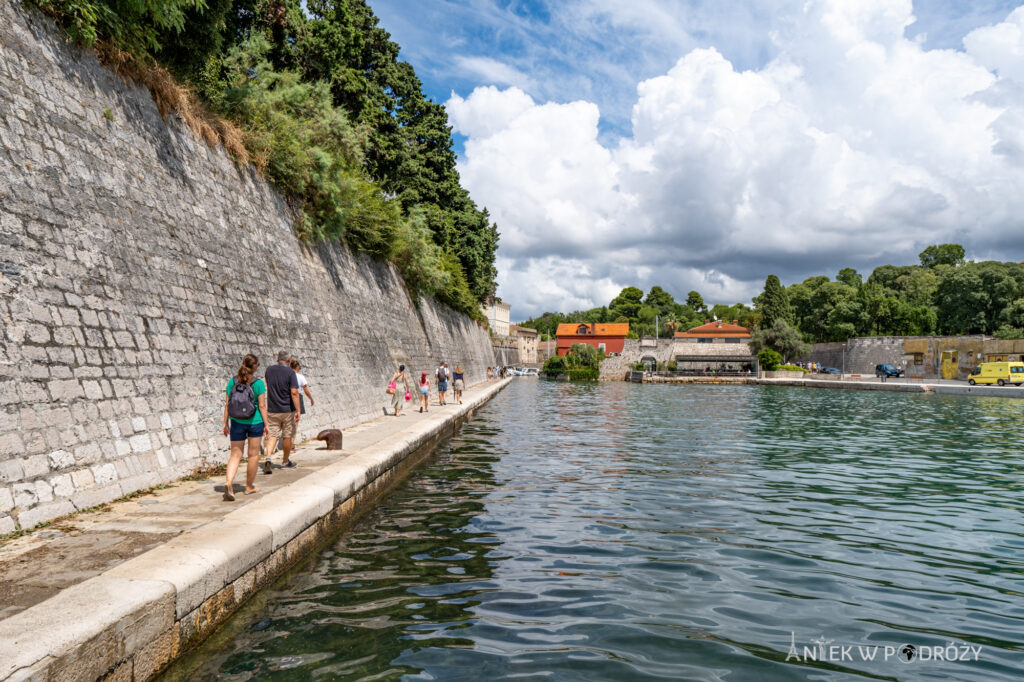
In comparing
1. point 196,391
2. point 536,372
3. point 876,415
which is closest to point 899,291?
point 536,372

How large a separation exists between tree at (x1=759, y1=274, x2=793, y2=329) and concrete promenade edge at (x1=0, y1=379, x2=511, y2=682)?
77.9m

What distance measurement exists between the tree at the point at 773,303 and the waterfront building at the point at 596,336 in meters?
29.8

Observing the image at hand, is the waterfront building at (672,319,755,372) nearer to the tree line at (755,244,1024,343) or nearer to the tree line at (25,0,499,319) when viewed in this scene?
the tree line at (755,244,1024,343)

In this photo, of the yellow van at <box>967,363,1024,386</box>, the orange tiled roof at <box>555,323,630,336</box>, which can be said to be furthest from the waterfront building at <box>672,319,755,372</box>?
the yellow van at <box>967,363,1024,386</box>

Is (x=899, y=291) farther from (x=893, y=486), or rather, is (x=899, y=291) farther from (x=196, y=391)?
(x=196, y=391)

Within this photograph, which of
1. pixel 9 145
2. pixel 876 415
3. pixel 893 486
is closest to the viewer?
pixel 9 145

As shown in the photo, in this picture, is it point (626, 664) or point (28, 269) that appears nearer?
point (626, 664)

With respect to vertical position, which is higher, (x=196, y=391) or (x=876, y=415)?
(x=196, y=391)

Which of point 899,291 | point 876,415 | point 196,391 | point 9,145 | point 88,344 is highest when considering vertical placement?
point 899,291

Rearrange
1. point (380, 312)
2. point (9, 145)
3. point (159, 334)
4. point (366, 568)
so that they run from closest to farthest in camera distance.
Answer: point (366, 568), point (9, 145), point (159, 334), point (380, 312)

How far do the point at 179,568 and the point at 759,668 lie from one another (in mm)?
4018

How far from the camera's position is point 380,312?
21125 mm

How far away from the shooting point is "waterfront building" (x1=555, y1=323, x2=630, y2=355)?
104 m

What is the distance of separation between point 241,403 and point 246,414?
14 centimetres
